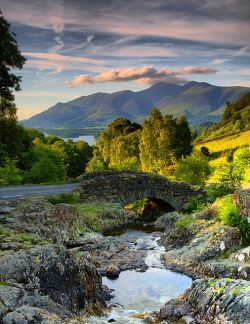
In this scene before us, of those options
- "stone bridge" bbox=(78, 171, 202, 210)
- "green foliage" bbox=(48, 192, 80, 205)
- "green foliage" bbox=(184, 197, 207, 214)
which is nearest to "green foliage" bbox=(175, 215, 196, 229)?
"green foliage" bbox=(184, 197, 207, 214)

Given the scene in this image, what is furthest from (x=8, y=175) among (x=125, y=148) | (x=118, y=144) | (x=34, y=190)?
(x=125, y=148)

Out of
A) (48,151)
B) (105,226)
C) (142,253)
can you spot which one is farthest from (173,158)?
(142,253)

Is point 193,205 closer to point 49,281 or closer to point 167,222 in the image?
point 167,222

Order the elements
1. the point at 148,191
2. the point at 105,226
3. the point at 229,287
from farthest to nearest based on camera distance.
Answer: the point at 148,191 < the point at 105,226 < the point at 229,287

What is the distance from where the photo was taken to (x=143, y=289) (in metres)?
24.5

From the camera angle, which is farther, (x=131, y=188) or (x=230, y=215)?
(x=131, y=188)

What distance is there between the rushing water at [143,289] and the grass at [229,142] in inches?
3949

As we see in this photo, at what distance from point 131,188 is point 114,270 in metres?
21.8

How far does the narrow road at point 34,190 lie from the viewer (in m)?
38.3

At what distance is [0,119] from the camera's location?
52656mm

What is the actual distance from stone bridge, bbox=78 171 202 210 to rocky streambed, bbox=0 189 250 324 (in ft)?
18.4

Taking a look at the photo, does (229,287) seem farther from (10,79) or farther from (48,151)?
(48,151)

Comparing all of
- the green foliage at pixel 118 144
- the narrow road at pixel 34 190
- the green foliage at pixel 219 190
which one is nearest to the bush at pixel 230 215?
the green foliage at pixel 219 190

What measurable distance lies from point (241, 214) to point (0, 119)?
33.6 meters
